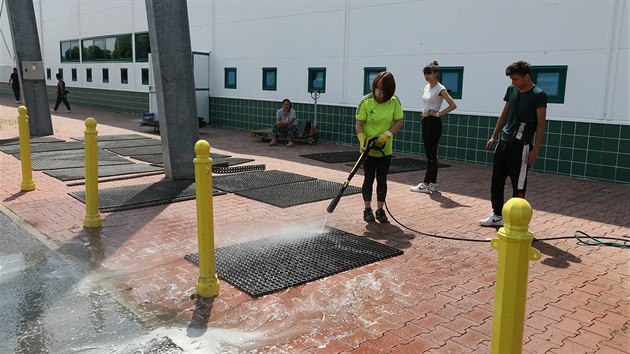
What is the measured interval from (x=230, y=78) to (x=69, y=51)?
15201mm

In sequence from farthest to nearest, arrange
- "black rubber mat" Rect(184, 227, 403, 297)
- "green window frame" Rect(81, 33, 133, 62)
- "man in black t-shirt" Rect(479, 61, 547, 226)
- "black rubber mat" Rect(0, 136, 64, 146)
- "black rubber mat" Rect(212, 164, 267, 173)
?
"green window frame" Rect(81, 33, 133, 62) < "black rubber mat" Rect(0, 136, 64, 146) < "black rubber mat" Rect(212, 164, 267, 173) < "man in black t-shirt" Rect(479, 61, 547, 226) < "black rubber mat" Rect(184, 227, 403, 297)

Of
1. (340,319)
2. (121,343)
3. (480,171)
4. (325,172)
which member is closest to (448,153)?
(480,171)

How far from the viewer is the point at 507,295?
2.44 meters

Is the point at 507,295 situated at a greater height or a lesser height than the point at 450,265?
greater

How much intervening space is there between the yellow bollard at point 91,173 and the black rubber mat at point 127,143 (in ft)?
24.0

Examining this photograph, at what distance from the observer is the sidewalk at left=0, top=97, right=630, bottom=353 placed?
3.69 m

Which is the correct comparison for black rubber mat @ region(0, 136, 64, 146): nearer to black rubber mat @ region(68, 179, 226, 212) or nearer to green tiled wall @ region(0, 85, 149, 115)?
black rubber mat @ region(68, 179, 226, 212)

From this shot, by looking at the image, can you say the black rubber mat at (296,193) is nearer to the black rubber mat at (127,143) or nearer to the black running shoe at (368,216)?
the black running shoe at (368,216)

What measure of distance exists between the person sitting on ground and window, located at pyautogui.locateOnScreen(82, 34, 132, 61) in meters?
11.7

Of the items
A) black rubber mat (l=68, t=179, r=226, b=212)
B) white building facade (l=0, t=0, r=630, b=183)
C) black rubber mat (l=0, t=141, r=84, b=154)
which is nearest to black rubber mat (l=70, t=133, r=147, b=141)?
black rubber mat (l=0, t=141, r=84, b=154)

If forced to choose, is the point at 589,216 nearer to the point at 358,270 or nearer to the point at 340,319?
the point at 358,270

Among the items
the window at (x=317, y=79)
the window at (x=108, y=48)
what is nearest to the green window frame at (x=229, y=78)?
the window at (x=317, y=79)

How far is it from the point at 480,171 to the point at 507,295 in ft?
26.8

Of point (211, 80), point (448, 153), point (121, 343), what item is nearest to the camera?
point (121, 343)
